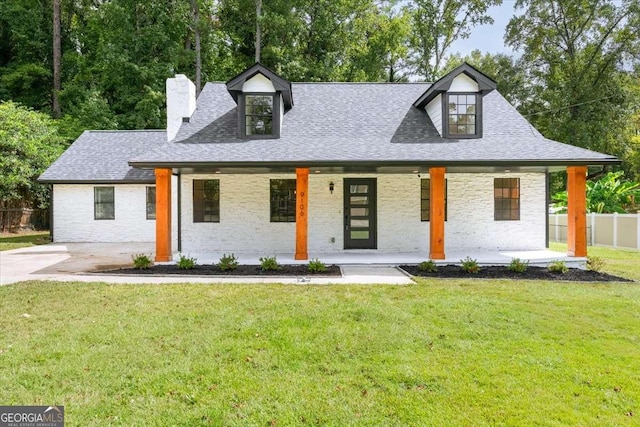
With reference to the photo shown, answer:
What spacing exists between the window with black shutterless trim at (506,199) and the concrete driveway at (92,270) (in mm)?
4937

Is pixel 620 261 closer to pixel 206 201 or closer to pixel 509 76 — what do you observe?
pixel 206 201

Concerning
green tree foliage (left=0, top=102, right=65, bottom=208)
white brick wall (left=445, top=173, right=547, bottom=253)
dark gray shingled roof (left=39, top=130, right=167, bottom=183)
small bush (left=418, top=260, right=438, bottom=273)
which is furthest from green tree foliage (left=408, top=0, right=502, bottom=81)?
green tree foliage (left=0, top=102, right=65, bottom=208)

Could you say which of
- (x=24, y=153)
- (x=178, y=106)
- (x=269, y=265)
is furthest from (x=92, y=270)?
(x=24, y=153)

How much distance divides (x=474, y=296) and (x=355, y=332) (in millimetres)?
2974

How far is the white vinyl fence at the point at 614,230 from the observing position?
13789 millimetres

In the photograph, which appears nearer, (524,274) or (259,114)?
(524,274)

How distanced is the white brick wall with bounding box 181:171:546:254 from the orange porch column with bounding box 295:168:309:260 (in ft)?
5.71

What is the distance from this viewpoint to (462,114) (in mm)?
11750

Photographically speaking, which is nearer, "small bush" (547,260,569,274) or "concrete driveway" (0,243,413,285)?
"concrete driveway" (0,243,413,285)

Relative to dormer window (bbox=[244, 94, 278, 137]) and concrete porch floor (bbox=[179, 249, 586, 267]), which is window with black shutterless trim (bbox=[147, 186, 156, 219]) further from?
dormer window (bbox=[244, 94, 278, 137])

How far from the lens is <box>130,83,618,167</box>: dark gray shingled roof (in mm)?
9789

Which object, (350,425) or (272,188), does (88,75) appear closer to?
(272,188)

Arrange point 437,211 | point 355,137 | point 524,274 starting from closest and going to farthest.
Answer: point 524,274 < point 437,211 < point 355,137

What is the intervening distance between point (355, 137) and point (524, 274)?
19.2ft
